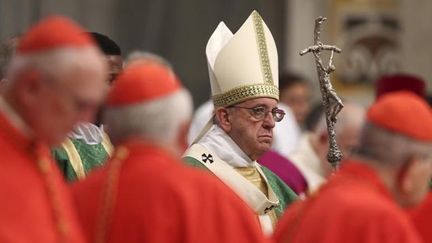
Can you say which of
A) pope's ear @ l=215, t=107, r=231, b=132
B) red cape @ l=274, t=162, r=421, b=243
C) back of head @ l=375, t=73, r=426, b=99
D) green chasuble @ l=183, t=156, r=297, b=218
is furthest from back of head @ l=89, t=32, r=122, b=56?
red cape @ l=274, t=162, r=421, b=243

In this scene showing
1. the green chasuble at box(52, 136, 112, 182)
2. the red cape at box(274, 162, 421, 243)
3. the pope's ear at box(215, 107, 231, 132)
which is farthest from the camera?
the pope's ear at box(215, 107, 231, 132)

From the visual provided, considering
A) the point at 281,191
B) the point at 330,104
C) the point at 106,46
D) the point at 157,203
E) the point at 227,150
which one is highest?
the point at 157,203

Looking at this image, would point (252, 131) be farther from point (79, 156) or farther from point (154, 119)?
point (154, 119)

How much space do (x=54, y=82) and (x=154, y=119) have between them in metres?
0.47

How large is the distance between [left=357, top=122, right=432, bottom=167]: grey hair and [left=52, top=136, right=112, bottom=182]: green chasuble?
2198mm

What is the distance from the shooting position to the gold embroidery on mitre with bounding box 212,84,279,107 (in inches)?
372

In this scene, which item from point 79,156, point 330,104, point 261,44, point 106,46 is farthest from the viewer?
point 261,44

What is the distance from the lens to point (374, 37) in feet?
54.5

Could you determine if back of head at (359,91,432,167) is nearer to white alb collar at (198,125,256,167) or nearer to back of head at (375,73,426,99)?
white alb collar at (198,125,256,167)

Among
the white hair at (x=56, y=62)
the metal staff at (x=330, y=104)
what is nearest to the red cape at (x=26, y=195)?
the white hair at (x=56, y=62)

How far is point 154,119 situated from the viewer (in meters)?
A: 6.68

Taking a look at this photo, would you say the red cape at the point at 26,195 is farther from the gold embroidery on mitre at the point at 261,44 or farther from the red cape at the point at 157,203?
the gold embroidery on mitre at the point at 261,44

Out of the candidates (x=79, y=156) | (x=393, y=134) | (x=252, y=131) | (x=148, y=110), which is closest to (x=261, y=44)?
(x=252, y=131)

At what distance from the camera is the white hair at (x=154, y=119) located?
6684 millimetres
